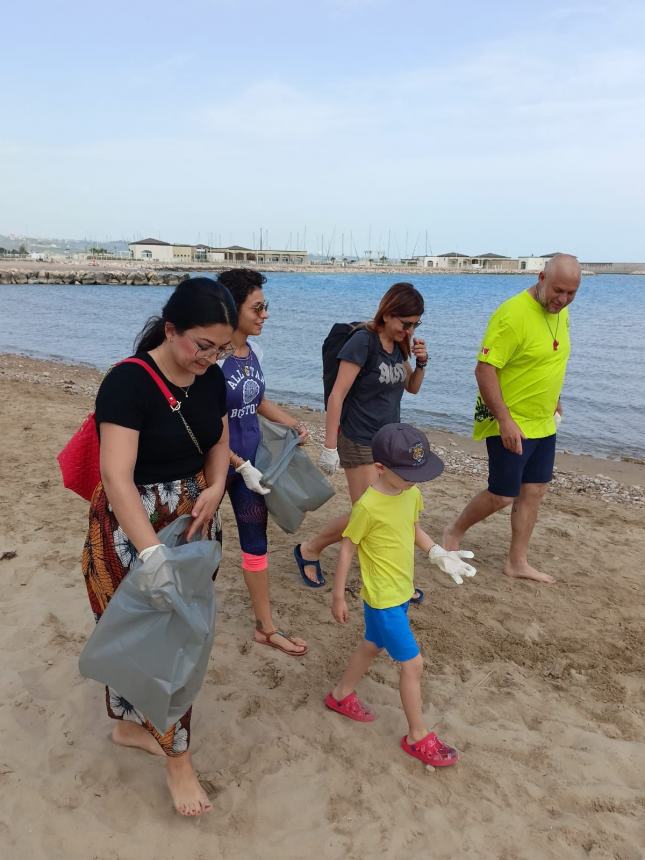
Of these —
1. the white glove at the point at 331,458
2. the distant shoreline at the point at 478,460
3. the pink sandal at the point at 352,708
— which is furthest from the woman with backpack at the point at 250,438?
the distant shoreline at the point at 478,460

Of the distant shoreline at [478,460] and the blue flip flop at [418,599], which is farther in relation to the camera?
the distant shoreline at [478,460]

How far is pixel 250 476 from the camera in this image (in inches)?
127

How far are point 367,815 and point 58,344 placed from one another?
1925 centimetres

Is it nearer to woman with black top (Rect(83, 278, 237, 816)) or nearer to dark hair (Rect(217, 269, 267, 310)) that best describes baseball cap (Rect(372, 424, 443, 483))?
woman with black top (Rect(83, 278, 237, 816))

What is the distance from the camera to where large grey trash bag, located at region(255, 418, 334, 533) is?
3.43 m

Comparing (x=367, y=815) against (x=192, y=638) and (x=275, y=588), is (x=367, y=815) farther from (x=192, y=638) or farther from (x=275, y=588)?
(x=275, y=588)

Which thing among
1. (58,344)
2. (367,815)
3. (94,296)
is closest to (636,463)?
(367,815)

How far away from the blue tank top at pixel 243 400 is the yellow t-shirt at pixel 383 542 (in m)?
0.91

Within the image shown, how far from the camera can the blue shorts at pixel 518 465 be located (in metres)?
4.22

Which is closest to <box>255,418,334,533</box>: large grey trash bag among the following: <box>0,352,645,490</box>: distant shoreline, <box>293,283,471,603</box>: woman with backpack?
<box>293,283,471,603</box>: woman with backpack

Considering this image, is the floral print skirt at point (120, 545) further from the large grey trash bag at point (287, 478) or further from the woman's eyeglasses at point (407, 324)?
the woman's eyeglasses at point (407, 324)

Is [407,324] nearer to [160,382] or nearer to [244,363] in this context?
[244,363]

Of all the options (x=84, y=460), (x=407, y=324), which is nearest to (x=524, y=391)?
(x=407, y=324)

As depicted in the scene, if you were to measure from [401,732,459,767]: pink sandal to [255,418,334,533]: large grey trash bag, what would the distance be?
50.7 inches
